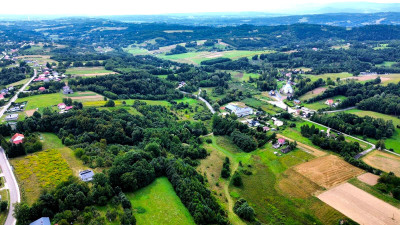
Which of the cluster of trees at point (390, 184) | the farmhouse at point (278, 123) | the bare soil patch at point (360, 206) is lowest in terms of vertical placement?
the farmhouse at point (278, 123)

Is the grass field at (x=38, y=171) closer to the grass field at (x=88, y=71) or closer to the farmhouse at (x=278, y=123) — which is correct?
the farmhouse at (x=278, y=123)

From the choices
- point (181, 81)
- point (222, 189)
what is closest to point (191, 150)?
point (222, 189)

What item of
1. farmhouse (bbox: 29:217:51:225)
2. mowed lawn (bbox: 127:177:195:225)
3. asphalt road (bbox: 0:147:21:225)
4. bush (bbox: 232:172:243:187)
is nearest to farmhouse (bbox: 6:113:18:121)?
asphalt road (bbox: 0:147:21:225)

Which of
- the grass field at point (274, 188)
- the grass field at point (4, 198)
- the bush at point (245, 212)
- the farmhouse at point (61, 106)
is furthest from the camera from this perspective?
the farmhouse at point (61, 106)

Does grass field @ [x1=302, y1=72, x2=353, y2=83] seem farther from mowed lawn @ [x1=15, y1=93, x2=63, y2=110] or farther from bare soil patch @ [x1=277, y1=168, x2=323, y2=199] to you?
mowed lawn @ [x1=15, y1=93, x2=63, y2=110]

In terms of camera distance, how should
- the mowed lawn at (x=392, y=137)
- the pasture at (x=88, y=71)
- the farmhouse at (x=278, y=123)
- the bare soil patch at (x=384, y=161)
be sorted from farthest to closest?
1. the pasture at (x=88, y=71)
2. the farmhouse at (x=278, y=123)
3. the mowed lawn at (x=392, y=137)
4. the bare soil patch at (x=384, y=161)

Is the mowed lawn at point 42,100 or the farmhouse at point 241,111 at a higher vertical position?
the mowed lawn at point 42,100

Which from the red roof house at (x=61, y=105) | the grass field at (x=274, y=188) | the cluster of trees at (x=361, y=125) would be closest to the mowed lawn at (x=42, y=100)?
the red roof house at (x=61, y=105)
